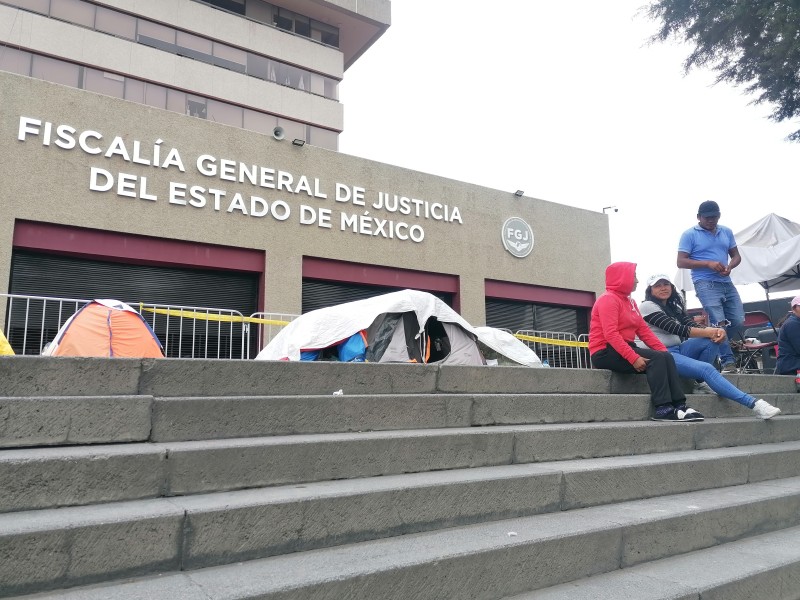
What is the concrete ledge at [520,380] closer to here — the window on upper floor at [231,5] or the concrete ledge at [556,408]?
the concrete ledge at [556,408]

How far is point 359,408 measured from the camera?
3.68m

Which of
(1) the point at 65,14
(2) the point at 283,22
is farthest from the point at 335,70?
(1) the point at 65,14

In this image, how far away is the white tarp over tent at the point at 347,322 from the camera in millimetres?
6648

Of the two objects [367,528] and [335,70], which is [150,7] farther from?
[367,528]

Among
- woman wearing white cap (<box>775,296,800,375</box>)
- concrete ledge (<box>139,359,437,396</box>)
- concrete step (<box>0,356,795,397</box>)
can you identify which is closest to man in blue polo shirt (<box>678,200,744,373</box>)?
woman wearing white cap (<box>775,296,800,375</box>)

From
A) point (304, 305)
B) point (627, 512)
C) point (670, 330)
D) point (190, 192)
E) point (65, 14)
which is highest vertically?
Answer: point (65, 14)

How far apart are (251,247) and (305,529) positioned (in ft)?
29.8

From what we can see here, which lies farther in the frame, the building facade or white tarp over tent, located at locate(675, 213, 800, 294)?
white tarp over tent, located at locate(675, 213, 800, 294)

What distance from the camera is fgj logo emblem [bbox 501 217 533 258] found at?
14.6m

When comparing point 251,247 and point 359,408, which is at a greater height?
point 251,247

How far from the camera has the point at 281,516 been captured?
2619 mm

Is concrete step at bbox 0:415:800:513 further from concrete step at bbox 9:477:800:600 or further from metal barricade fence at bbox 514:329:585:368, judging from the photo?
metal barricade fence at bbox 514:329:585:368

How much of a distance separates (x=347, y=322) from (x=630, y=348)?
297 cm

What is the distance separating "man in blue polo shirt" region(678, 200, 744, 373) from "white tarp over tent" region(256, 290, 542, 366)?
84.1 inches
